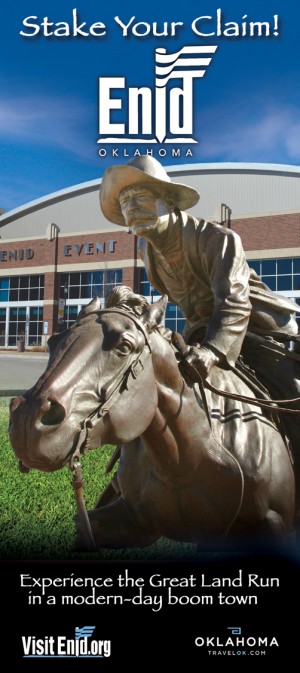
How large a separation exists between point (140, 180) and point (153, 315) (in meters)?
1.02

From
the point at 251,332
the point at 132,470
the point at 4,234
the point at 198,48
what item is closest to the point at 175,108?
the point at 198,48

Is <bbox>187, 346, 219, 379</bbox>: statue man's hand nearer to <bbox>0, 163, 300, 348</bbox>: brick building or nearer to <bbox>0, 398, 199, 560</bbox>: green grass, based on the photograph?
<bbox>0, 398, 199, 560</bbox>: green grass

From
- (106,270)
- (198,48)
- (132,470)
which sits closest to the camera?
(132,470)

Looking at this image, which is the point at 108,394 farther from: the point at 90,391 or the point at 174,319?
the point at 174,319

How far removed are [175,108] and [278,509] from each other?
3.21m

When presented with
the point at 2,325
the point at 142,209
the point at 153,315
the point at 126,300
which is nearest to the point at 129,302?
the point at 126,300

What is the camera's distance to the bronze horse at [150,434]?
1.81 m

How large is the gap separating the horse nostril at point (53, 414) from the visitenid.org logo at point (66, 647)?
3.22 feet

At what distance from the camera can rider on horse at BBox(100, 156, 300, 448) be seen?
109 inches

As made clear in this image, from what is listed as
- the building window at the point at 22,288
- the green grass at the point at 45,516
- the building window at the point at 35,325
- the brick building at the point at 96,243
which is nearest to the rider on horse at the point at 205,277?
the green grass at the point at 45,516

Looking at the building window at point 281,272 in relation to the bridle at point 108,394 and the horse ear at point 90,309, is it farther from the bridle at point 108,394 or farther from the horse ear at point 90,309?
the bridle at point 108,394

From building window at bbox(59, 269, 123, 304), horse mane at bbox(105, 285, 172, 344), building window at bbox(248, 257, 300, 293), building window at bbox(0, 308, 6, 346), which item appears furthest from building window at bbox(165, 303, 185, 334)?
horse mane at bbox(105, 285, 172, 344)

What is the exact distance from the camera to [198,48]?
4344 mm

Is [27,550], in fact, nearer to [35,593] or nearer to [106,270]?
[35,593]
